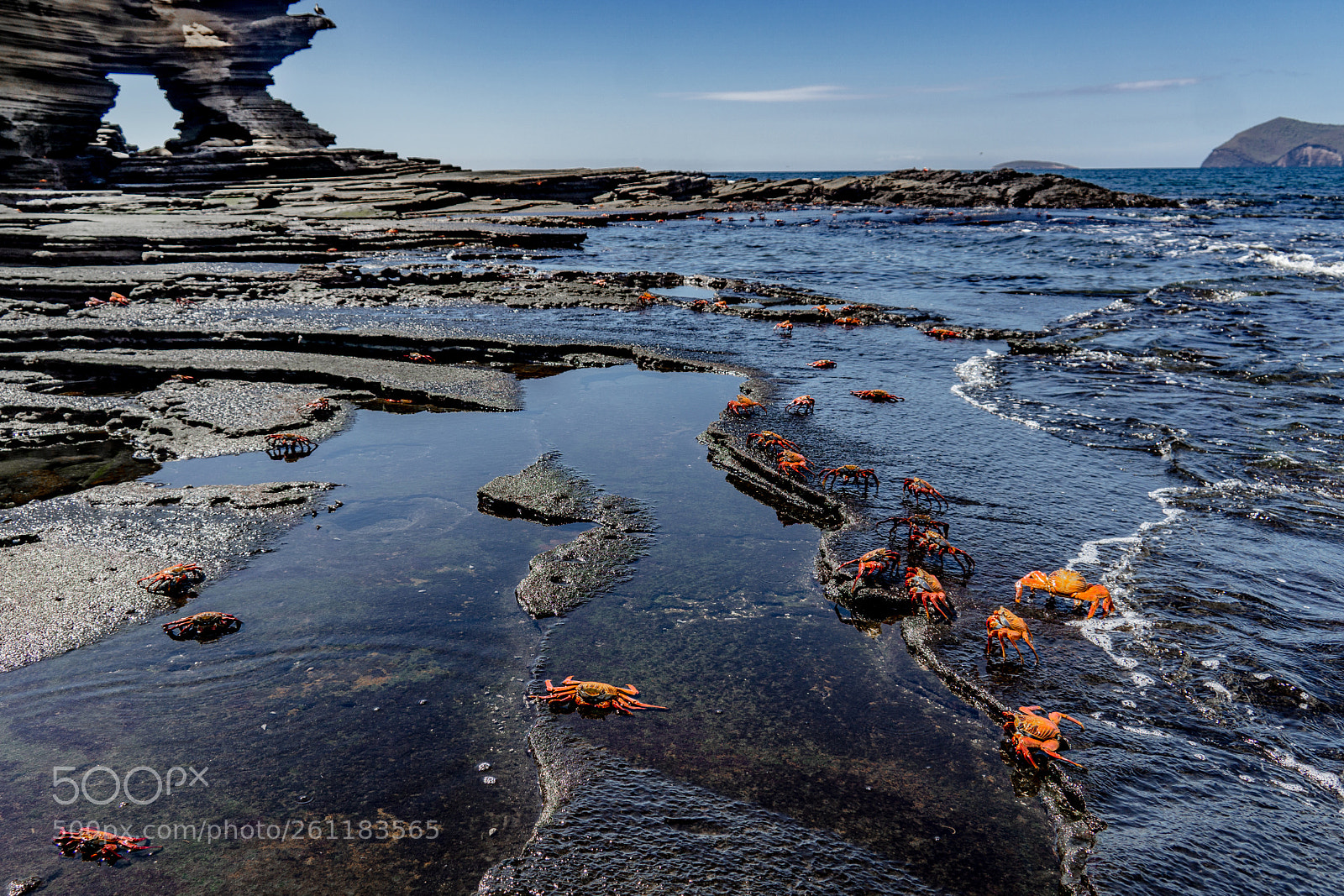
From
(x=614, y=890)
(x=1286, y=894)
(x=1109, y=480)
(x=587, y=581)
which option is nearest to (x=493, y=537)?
(x=587, y=581)

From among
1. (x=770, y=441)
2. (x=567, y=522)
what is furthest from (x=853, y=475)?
(x=567, y=522)

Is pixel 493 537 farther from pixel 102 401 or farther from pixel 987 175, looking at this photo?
pixel 987 175

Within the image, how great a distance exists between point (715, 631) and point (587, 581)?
92 cm

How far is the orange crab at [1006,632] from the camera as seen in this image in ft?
Result: 11.6

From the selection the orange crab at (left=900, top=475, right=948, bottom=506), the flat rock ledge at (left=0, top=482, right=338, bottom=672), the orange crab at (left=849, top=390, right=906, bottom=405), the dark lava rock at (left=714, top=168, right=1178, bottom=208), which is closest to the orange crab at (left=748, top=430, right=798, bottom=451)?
the orange crab at (left=900, top=475, right=948, bottom=506)

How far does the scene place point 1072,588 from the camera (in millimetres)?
3979

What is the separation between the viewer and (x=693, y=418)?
7.34 meters

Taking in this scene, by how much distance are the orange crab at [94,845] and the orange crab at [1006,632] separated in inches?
154

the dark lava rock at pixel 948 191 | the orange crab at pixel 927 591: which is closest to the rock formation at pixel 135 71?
the dark lava rock at pixel 948 191

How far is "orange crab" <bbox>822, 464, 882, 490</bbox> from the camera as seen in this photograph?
5.57 metres

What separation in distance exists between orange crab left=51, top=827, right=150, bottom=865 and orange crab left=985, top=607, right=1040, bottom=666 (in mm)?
3903

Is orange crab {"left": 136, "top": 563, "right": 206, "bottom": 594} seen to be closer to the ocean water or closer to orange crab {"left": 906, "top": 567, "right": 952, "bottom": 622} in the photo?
the ocean water

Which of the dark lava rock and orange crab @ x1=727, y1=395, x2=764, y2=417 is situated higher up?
the dark lava rock
